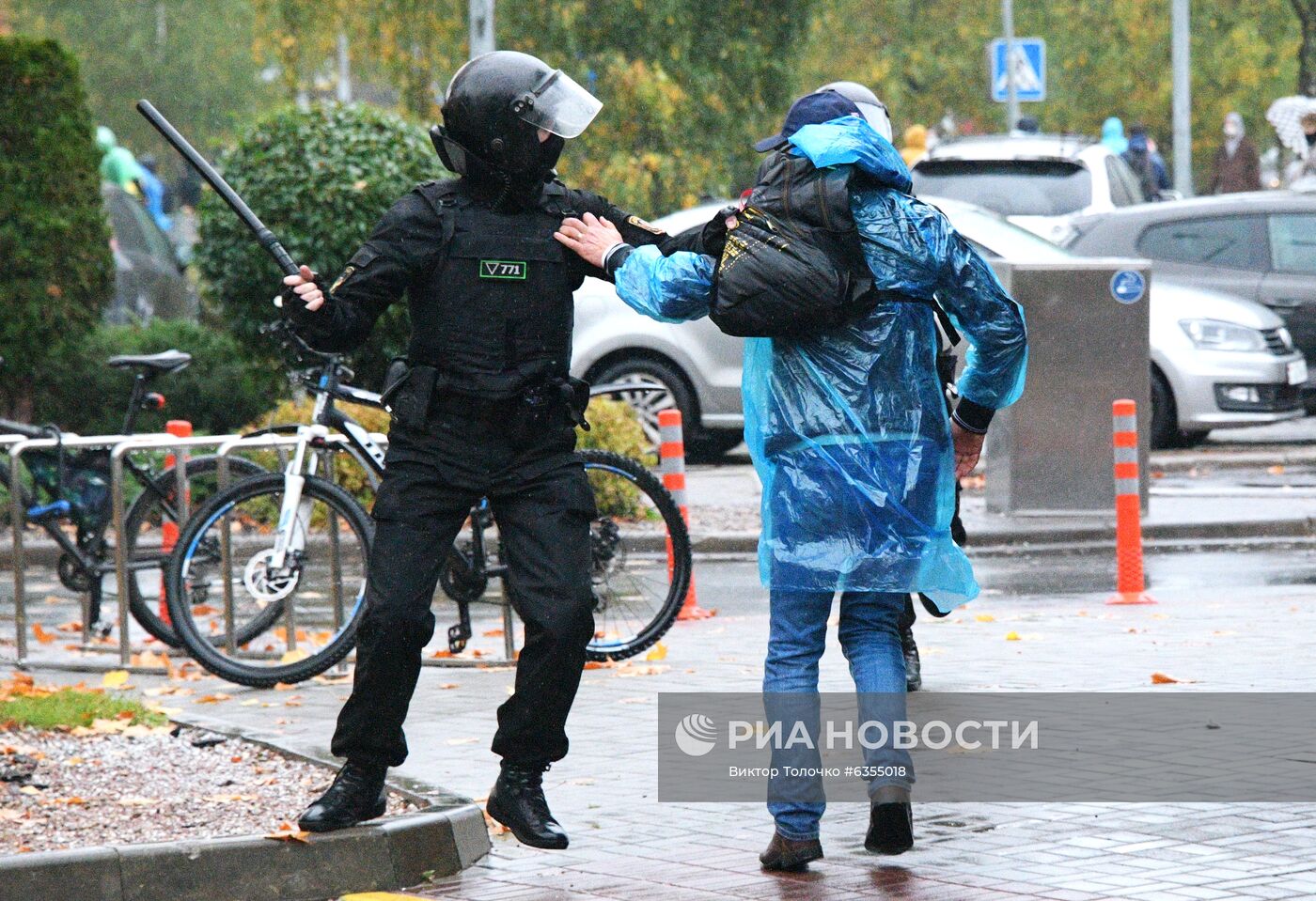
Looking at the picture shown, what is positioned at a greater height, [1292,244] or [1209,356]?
[1292,244]

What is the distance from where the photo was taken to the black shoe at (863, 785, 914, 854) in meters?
5.10

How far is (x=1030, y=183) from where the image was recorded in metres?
19.1

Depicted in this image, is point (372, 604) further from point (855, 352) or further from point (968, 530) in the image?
point (968, 530)

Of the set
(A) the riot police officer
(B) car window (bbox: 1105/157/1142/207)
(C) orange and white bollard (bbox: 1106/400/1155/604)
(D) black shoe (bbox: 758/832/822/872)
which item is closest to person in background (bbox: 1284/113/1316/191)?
(B) car window (bbox: 1105/157/1142/207)

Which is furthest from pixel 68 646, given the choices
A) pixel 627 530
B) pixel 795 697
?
pixel 795 697

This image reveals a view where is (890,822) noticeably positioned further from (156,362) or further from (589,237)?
(156,362)

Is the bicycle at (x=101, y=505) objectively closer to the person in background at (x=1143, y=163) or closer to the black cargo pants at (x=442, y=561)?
the black cargo pants at (x=442, y=561)

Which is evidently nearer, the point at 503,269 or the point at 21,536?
the point at 503,269

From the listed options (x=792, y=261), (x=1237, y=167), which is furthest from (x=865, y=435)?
(x=1237, y=167)

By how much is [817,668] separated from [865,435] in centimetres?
53

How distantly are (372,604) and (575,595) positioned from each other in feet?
1.52

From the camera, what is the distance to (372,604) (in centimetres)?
532

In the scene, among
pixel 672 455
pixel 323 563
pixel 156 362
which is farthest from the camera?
pixel 672 455

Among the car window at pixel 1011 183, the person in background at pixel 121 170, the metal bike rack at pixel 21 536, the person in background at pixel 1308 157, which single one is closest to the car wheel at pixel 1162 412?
the car window at pixel 1011 183
